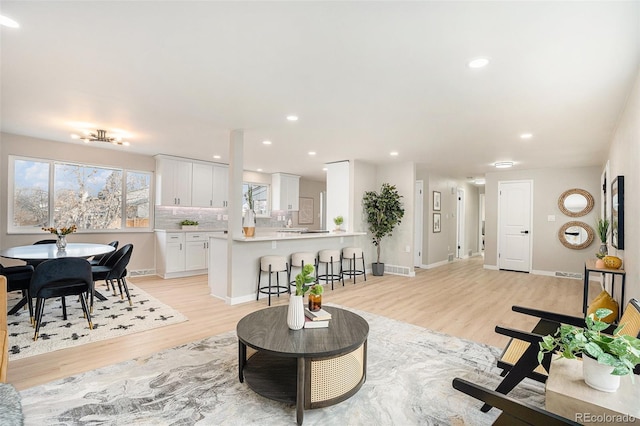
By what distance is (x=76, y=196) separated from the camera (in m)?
5.70

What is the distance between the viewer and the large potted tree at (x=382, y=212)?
21.8 feet

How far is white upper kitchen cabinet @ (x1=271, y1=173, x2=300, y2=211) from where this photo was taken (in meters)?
8.44

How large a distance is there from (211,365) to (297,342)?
3.38ft

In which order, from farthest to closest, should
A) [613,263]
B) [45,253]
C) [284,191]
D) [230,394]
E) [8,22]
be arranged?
1. [284,191]
2. [45,253]
3. [613,263]
4. [230,394]
5. [8,22]

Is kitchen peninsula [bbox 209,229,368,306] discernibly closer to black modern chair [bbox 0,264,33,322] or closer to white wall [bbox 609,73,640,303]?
black modern chair [bbox 0,264,33,322]

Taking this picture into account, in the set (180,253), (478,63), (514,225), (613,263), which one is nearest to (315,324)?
(478,63)

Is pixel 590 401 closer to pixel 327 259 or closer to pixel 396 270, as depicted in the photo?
pixel 327 259

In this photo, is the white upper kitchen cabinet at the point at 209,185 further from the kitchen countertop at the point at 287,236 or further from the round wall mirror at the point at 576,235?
the round wall mirror at the point at 576,235

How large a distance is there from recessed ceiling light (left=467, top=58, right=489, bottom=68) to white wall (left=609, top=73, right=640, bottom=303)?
1.28 m

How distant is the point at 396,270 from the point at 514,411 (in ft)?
19.1

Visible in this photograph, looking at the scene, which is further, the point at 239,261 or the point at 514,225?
the point at 514,225

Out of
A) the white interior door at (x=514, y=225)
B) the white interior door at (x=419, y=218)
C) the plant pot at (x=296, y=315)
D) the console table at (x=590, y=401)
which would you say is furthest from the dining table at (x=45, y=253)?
the white interior door at (x=514, y=225)

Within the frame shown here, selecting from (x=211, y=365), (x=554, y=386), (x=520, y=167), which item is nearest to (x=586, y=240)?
(x=520, y=167)

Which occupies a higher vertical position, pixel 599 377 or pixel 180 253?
pixel 599 377
